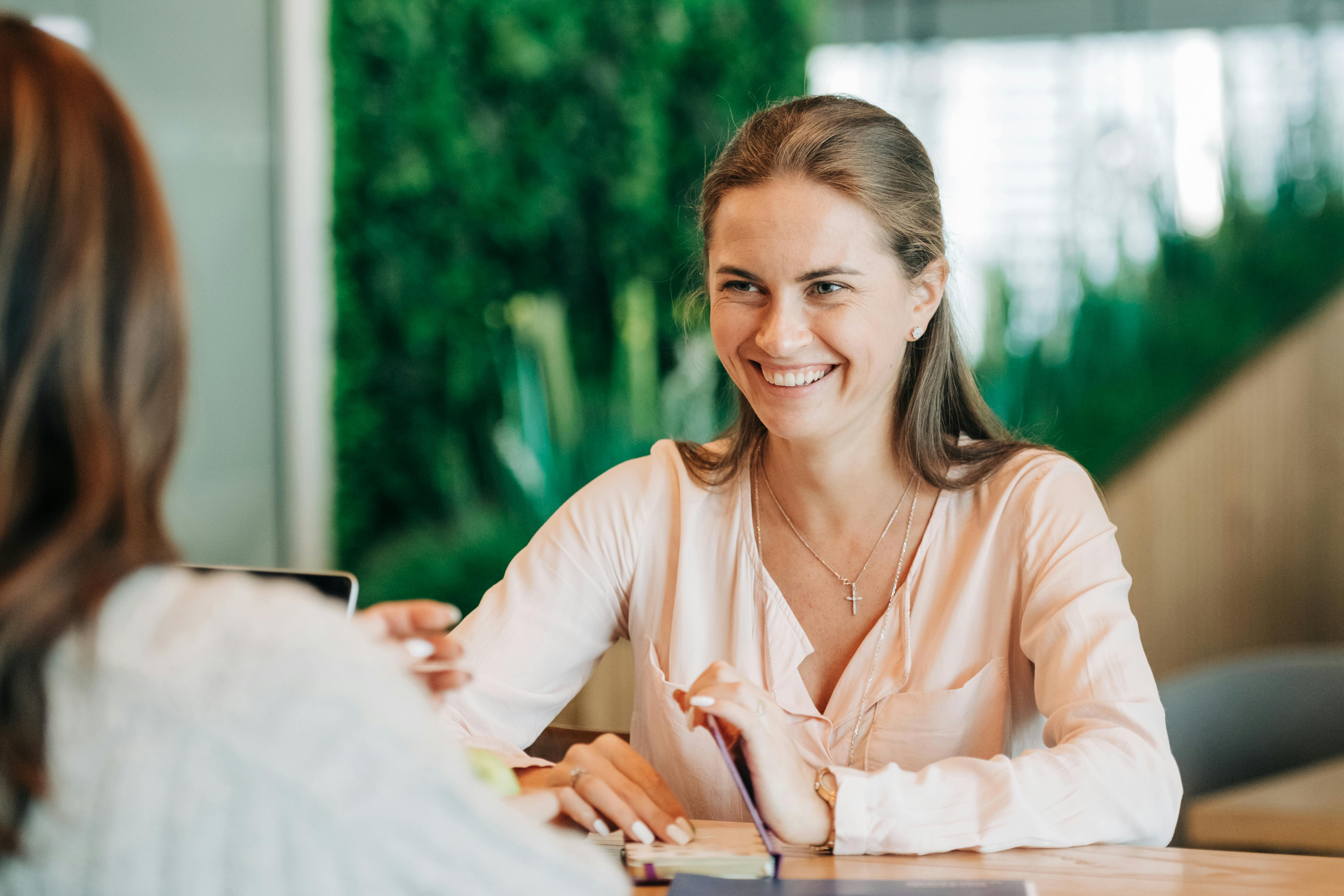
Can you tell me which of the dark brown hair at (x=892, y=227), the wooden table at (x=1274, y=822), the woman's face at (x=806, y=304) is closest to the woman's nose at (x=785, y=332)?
the woman's face at (x=806, y=304)

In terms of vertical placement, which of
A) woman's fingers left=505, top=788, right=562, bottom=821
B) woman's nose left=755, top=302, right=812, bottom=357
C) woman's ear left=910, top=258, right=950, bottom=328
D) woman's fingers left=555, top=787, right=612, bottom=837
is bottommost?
woman's fingers left=555, top=787, right=612, bottom=837

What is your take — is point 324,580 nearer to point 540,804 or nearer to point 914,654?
point 540,804

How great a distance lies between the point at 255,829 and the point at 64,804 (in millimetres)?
111

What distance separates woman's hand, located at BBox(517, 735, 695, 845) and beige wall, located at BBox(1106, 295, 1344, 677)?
9.17 ft

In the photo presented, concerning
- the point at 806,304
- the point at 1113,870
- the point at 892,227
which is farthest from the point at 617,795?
the point at 892,227

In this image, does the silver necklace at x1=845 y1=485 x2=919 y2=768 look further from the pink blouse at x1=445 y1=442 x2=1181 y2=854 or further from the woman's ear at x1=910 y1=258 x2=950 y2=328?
the woman's ear at x1=910 y1=258 x2=950 y2=328

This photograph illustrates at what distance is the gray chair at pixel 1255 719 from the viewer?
2.47 m

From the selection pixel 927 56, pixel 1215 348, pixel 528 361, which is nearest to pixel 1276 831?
pixel 1215 348

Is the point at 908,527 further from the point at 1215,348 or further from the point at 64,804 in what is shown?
the point at 1215,348

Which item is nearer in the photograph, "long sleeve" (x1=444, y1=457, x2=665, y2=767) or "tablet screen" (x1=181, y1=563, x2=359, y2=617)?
"tablet screen" (x1=181, y1=563, x2=359, y2=617)

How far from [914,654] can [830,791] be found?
17.3 inches

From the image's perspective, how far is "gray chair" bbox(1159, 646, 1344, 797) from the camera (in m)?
2.47

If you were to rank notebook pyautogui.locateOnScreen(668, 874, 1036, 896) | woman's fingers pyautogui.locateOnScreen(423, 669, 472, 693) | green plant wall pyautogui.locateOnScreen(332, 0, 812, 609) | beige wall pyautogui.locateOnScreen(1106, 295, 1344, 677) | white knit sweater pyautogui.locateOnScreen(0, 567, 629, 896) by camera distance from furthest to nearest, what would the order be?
1. green plant wall pyautogui.locateOnScreen(332, 0, 812, 609)
2. beige wall pyautogui.locateOnScreen(1106, 295, 1344, 677)
3. woman's fingers pyautogui.locateOnScreen(423, 669, 472, 693)
4. notebook pyautogui.locateOnScreen(668, 874, 1036, 896)
5. white knit sweater pyautogui.locateOnScreen(0, 567, 629, 896)

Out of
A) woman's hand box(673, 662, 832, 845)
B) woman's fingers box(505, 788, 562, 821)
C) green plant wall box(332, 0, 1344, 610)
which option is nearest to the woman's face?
woman's hand box(673, 662, 832, 845)
